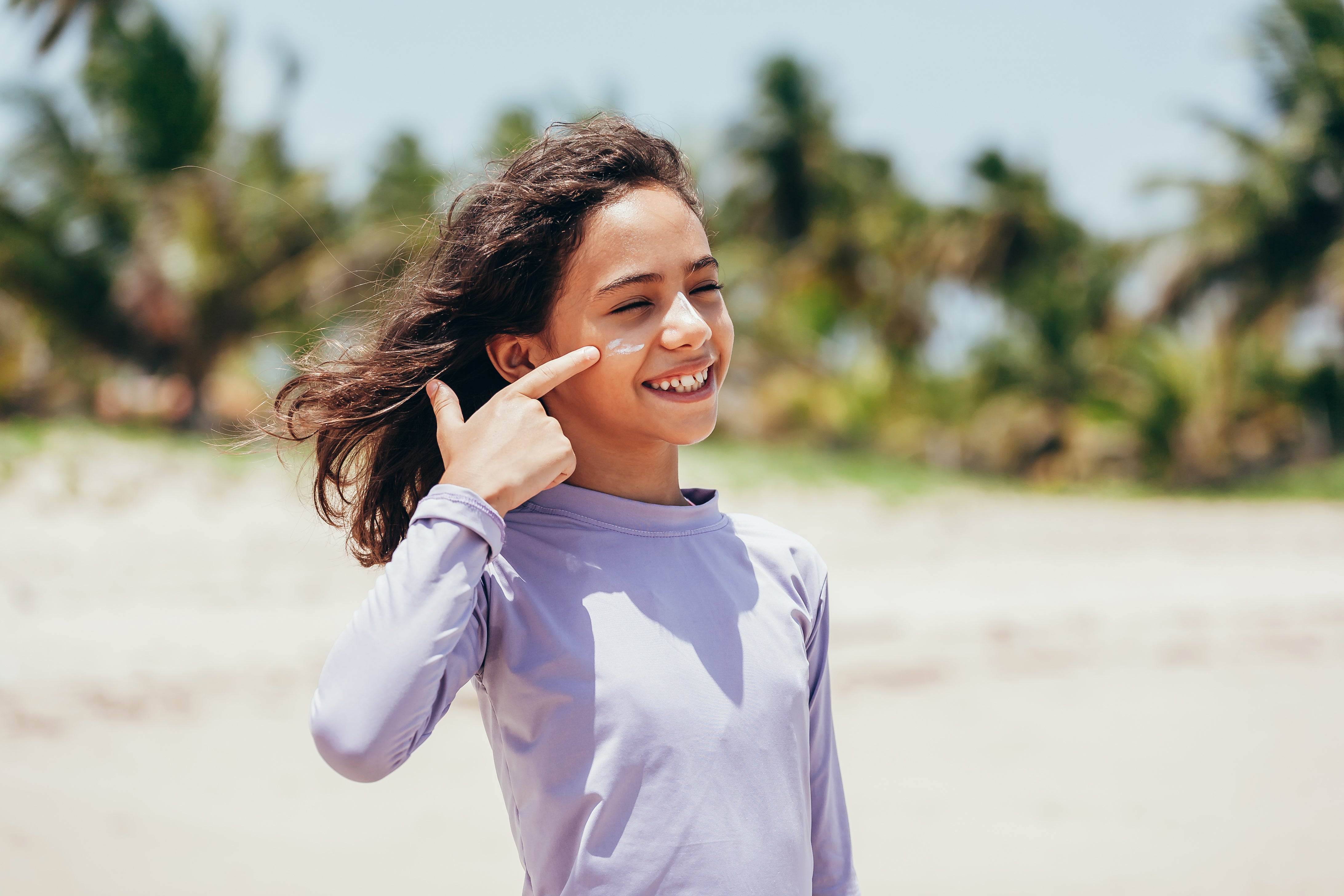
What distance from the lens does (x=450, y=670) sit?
1.24 meters

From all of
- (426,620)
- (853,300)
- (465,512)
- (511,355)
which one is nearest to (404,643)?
(426,620)

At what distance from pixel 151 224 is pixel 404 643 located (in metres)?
17.7

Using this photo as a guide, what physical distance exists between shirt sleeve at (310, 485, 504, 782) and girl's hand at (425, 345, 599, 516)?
0.04 metres

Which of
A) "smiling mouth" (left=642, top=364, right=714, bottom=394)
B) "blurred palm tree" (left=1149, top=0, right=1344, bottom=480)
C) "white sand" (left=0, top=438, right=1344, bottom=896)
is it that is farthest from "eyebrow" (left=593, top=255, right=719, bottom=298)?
"blurred palm tree" (left=1149, top=0, right=1344, bottom=480)

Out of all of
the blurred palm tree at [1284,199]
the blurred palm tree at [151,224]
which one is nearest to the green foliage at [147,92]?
the blurred palm tree at [151,224]

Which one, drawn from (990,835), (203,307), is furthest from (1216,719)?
(203,307)

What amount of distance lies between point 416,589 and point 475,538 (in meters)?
0.09

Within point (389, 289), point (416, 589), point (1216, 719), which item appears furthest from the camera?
point (1216, 719)

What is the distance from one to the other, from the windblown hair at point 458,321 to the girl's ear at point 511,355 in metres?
0.02

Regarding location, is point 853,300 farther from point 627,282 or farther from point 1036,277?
point 627,282

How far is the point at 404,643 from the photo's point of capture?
1149 millimetres

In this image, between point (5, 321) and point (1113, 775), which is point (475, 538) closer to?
point (1113, 775)

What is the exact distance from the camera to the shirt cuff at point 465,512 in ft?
3.91

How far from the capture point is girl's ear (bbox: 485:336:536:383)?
4.95 feet
